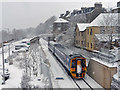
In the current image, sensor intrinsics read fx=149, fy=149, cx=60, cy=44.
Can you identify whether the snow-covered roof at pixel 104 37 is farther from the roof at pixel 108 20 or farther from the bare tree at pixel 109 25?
the roof at pixel 108 20

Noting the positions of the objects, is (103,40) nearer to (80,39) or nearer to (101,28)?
(101,28)

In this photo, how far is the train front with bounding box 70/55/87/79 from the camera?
1603 cm

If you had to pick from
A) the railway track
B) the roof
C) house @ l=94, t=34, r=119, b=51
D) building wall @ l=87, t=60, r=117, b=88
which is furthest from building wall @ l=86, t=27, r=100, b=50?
the railway track

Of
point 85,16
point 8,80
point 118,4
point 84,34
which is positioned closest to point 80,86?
point 8,80

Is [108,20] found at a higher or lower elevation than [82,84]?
higher

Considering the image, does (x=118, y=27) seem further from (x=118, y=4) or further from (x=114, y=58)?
(x=118, y=4)

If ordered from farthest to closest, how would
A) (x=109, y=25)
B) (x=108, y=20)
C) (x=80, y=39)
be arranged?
(x=80, y=39)
(x=108, y=20)
(x=109, y=25)

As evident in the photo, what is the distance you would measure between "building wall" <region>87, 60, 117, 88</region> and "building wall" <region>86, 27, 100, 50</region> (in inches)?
398

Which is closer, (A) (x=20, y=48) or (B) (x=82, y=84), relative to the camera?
(B) (x=82, y=84)

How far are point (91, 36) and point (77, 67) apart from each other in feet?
41.9

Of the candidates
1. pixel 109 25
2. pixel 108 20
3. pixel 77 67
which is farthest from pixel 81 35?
pixel 77 67

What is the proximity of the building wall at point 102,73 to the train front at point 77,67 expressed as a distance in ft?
4.31

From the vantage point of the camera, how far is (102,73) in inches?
552

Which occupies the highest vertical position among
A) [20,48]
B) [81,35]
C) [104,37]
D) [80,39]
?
[81,35]
